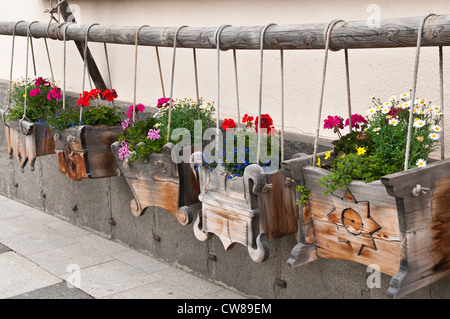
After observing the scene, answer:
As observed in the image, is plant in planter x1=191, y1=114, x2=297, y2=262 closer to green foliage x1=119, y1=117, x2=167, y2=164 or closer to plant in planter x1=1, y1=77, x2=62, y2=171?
green foliage x1=119, y1=117, x2=167, y2=164

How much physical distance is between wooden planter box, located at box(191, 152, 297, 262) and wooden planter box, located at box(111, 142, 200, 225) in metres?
0.35

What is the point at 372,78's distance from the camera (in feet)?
11.9

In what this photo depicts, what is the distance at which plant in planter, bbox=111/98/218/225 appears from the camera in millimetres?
3801

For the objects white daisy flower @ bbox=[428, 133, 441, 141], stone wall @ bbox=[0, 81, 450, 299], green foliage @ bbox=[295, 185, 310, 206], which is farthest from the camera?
stone wall @ bbox=[0, 81, 450, 299]

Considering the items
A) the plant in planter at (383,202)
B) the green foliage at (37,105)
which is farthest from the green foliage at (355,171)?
the green foliage at (37,105)

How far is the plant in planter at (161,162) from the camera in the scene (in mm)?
3801

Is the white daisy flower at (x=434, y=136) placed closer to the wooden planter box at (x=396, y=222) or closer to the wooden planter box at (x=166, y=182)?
the wooden planter box at (x=396, y=222)

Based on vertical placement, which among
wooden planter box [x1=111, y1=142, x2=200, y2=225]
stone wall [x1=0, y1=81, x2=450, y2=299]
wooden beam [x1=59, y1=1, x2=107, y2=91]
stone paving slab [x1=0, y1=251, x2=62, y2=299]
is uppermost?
wooden beam [x1=59, y1=1, x2=107, y2=91]

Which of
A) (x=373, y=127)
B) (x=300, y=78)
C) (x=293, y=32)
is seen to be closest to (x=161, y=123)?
(x=300, y=78)

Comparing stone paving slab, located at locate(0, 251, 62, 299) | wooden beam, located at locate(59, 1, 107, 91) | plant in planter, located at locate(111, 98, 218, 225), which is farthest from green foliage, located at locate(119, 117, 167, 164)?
wooden beam, located at locate(59, 1, 107, 91)

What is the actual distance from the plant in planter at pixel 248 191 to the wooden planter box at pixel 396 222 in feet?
0.95
